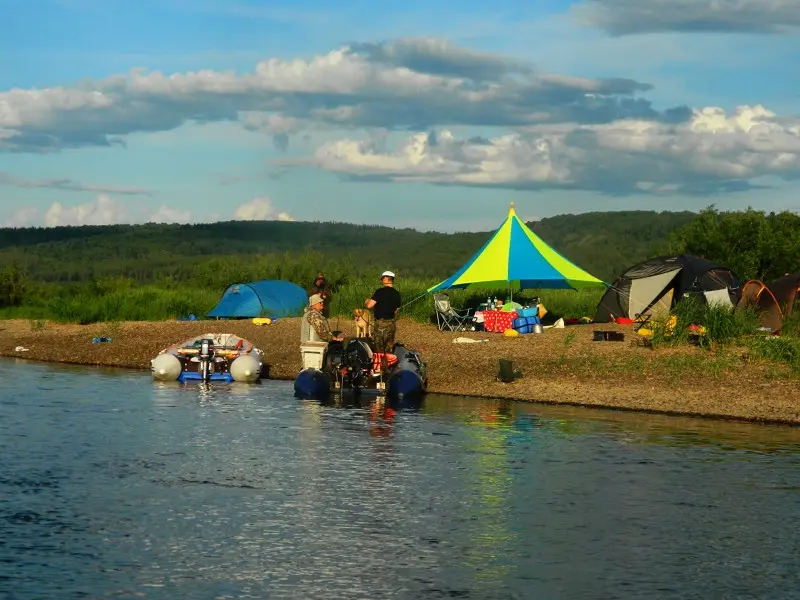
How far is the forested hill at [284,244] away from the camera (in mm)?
117438

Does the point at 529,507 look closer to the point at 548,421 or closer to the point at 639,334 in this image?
the point at 548,421

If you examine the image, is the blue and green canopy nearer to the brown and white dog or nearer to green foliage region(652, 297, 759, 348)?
green foliage region(652, 297, 759, 348)

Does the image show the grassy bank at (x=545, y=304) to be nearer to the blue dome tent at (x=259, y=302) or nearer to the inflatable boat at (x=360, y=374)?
the blue dome tent at (x=259, y=302)

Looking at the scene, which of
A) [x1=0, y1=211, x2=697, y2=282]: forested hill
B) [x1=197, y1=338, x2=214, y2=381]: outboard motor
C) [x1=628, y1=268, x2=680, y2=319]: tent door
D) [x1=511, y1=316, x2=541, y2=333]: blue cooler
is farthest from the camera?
[x1=0, y1=211, x2=697, y2=282]: forested hill

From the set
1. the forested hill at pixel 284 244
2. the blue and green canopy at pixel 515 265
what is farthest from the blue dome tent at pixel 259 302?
the forested hill at pixel 284 244

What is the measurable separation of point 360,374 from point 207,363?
5.22 m

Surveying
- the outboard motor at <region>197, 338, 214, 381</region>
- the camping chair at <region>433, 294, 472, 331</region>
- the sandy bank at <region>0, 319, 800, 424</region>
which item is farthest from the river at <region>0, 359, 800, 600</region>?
the camping chair at <region>433, 294, 472, 331</region>

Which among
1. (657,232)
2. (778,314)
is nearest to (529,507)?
(778,314)

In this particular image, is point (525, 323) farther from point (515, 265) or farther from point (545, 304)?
point (545, 304)

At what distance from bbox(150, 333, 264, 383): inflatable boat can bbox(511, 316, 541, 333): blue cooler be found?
8094 millimetres

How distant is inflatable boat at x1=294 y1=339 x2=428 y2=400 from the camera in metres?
24.0

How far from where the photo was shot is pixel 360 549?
12.2 metres

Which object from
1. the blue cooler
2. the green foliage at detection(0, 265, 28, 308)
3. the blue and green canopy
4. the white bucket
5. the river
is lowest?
the river

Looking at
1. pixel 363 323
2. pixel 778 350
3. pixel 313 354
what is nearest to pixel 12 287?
pixel 363 323
